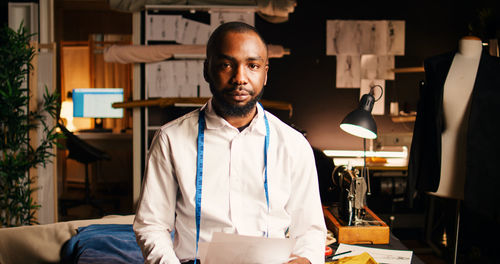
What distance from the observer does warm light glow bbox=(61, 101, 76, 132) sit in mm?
6777

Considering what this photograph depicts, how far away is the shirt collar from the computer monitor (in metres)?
5.27

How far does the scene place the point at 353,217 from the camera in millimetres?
2066

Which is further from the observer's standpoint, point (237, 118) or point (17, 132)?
point (17, 132)

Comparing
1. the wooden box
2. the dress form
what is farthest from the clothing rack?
the wooden box

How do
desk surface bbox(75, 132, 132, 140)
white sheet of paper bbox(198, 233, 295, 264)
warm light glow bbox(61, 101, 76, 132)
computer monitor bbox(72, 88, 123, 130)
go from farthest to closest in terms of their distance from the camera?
warm light glow bbox(61, 101, 76, 132)
computer monitor bbox(72, 88, 123, 130)
desk surface bbox(75, 132, 132, 140)
white sheet of paper bbox(198, 233, 295, 264)

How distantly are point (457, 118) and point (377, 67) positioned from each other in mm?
2425

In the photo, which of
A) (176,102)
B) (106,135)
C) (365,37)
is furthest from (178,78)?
(365,37)

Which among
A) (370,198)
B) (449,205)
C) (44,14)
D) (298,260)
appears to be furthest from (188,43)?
(298,260)

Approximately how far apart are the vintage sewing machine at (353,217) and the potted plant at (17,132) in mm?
3143

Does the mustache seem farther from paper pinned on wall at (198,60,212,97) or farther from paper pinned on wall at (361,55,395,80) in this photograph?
paper pinned on wall at (361,55,395,80)

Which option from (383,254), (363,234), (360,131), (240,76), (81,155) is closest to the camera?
(240,76)

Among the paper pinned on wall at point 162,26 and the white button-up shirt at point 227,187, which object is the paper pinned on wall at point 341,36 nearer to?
the paper pinned on wall at point 162,26

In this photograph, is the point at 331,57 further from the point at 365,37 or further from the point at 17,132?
the point at 17,132

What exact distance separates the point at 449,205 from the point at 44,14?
15.9ft
